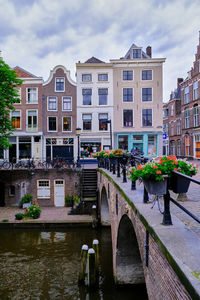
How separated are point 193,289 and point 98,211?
14.6 m

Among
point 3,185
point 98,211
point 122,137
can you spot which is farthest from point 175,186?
point 122,137

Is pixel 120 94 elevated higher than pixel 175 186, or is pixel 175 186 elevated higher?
pixel 120 94

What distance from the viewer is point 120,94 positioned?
82.5 feet

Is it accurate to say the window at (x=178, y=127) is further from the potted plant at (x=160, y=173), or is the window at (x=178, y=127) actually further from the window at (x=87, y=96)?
the potted plant at (x=160, y=173)

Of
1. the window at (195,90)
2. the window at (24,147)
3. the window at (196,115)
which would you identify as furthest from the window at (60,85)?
the window at (196,115)

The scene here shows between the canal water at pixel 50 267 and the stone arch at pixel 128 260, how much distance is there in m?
0.38

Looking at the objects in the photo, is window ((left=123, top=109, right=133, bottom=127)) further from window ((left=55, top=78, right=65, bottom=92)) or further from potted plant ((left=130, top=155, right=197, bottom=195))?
potted plant ((left=130, top=155, right=197, bottom=195))

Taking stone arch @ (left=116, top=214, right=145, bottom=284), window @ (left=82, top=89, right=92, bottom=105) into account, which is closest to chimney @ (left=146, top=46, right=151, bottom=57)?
window @ (left=82, top=89, right=92, bottom=105)

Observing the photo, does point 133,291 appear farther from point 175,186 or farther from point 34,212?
point 34,212

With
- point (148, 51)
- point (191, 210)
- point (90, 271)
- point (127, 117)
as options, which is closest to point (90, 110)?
point (127, 117)

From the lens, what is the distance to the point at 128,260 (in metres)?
7.73

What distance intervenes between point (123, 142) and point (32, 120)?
10.4 metres

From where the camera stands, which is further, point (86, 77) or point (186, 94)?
point (186, 94)

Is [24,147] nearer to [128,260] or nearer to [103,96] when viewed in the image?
[103,96]
